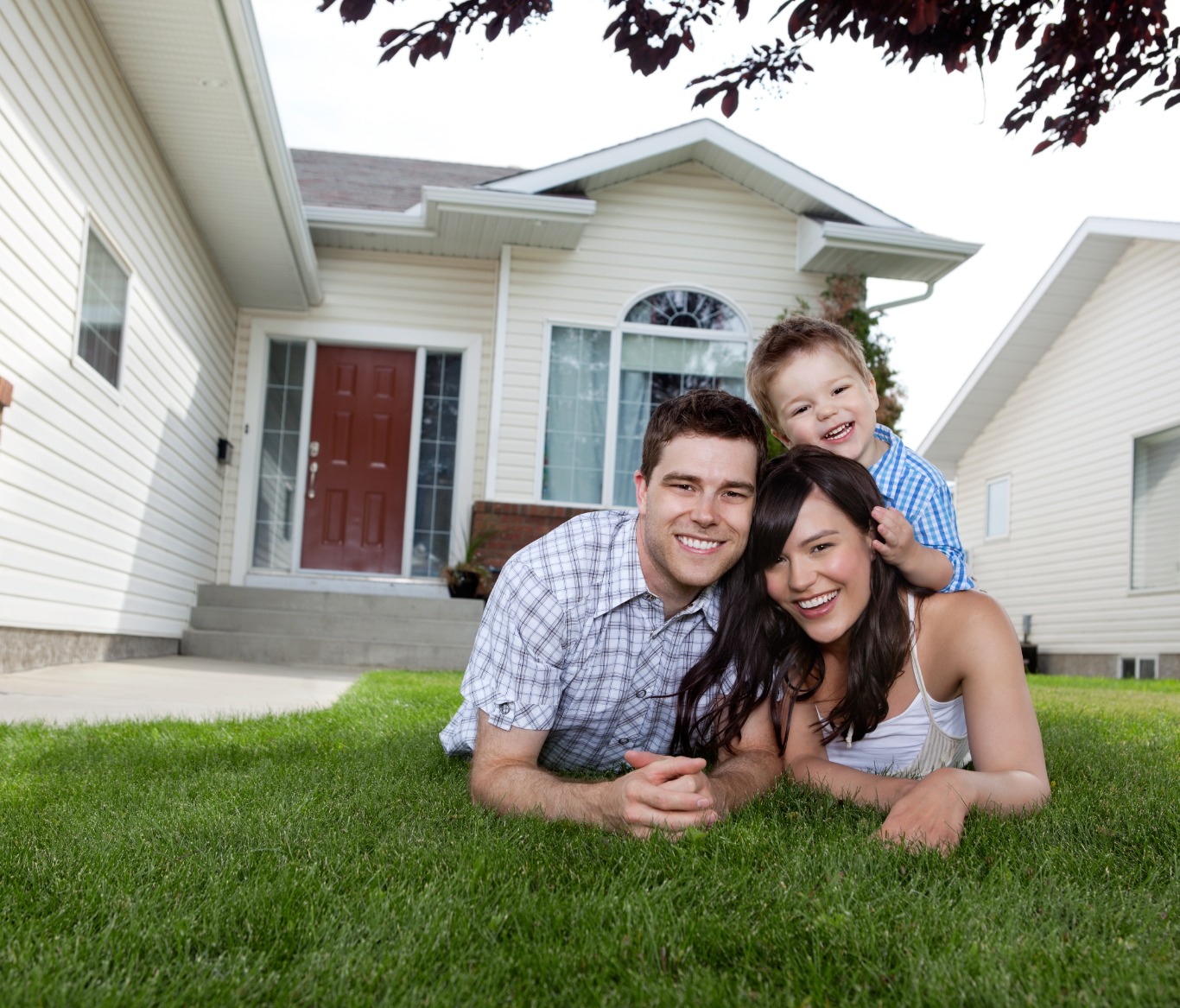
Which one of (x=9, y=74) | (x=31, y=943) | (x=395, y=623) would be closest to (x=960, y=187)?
(x=395, y=623)

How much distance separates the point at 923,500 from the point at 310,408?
8.09m

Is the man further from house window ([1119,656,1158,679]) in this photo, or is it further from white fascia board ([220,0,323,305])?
house window ([1119,656,1158,679])

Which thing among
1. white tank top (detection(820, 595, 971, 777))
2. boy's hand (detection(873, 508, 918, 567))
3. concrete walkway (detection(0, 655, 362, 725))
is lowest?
concrete walkway (detection(0, 655, 362, 725))

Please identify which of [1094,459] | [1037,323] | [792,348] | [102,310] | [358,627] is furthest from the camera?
[1037,323]

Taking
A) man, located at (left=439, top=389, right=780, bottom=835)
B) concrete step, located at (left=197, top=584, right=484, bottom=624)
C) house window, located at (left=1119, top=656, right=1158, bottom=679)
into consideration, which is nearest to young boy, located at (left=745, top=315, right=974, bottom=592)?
man, located at (left=439, top=389, right=780, bottom=835)

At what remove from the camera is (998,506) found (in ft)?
50.4

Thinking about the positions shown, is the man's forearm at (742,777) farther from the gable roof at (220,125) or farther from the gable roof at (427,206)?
the gable roof at (427,206)

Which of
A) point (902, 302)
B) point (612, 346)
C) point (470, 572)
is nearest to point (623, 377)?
point (612, 346)

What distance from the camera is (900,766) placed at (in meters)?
2.97

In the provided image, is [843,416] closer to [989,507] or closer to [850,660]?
[850,660]

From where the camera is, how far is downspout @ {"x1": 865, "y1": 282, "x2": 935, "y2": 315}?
10.2 m

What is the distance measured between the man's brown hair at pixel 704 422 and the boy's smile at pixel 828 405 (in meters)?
0.52

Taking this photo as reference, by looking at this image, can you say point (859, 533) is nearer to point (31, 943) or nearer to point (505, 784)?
point (505, 784)

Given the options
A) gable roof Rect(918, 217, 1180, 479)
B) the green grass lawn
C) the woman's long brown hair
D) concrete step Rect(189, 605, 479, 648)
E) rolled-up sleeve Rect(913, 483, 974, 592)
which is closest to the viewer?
the green grass lawn
